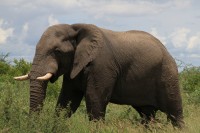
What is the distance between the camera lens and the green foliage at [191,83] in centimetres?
1465

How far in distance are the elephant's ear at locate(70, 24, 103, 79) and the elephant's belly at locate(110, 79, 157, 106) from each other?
804 millimetres

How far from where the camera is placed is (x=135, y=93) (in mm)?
9844

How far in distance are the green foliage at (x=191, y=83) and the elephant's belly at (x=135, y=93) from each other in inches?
182

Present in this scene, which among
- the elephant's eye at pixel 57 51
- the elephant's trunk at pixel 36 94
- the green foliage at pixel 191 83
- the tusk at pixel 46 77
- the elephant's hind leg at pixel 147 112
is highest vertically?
the elephant's eye at pixel 57 51

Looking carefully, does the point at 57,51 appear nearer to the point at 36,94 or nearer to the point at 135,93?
the point at 36,94

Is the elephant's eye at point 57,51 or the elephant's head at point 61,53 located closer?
the elephant's head at point 61,53

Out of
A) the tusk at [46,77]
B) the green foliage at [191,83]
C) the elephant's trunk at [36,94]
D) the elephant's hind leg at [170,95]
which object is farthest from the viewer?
the green foliage at [191,83]

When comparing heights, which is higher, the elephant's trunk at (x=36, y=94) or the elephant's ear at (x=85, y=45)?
the elephant's ear at (x=85, y=45)

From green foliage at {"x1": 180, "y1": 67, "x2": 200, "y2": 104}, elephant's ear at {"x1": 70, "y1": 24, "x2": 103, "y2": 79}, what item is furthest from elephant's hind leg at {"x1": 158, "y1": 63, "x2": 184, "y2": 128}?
green foliage at {"x1": 180, "y1": 67, "x2": 200, "y2": 104}

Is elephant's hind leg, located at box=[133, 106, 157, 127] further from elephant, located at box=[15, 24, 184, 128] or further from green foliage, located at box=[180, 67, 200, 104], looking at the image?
green foliage, located at box=[180, 67, 200, 104]

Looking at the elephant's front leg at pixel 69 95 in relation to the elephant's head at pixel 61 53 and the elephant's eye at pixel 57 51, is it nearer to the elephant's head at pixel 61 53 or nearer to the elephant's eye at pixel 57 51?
the elephant's head at pixel 61 53

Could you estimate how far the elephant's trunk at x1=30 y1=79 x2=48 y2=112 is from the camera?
8.66m

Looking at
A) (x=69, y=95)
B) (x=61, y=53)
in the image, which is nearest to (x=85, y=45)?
(x=61, y=53)

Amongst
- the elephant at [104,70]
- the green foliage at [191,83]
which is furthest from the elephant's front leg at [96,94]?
the green foliage at [191,83]
